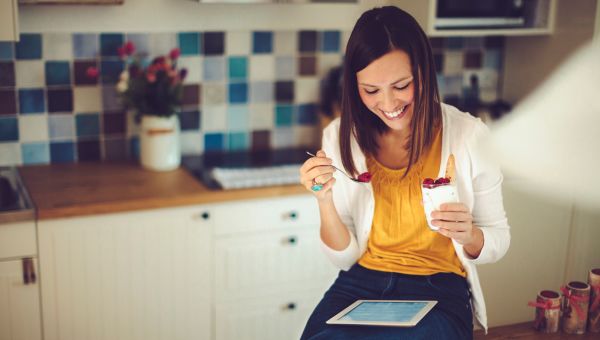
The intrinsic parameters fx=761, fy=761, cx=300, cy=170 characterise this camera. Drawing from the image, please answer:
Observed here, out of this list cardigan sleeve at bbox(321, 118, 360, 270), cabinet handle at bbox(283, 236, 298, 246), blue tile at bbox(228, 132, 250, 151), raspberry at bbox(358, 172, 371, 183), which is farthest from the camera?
blue tile at bbox(228, 132, 250, 151)

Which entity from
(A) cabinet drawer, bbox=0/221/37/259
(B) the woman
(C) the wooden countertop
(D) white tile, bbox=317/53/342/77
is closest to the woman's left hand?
(B) the woman

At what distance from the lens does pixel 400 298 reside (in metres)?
1.83

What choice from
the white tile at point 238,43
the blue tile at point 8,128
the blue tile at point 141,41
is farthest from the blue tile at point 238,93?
the blue tile at point 8,128

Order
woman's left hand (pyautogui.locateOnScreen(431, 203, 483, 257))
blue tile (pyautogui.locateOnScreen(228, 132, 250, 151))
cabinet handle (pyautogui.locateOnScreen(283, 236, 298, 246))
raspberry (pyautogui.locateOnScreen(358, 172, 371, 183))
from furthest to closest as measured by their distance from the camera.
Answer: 1. blue tile (pyautogui.locateOnScreen(228, 132, 250, 151))
2. cabinet handle (pyautogui.locateOnScreen(283, 236, 298, 246))
3. raspberry (pyautogui.locateOnScreen(358, 172, 371, 183))
4. woman's left hand (pyautogui.locateOnScreen(431, 203, 483, 257))

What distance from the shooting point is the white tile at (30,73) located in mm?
2761

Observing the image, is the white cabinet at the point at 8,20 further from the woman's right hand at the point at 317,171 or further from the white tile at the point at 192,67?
the woman's right hand at the point at 317,171

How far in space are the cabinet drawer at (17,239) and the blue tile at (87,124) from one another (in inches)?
25.5

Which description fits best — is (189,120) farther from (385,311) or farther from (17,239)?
(385,311)

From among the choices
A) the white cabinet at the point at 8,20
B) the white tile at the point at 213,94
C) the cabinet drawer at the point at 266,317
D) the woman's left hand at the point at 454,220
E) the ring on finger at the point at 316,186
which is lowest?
the cabinet drawer at the point at 266,317

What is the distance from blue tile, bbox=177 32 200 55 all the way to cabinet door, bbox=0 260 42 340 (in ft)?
3.42

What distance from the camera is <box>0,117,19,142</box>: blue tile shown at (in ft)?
9.12

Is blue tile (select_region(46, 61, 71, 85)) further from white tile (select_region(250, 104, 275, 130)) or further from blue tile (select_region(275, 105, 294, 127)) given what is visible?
blue tile (select_region(275, 105, 294, 127))

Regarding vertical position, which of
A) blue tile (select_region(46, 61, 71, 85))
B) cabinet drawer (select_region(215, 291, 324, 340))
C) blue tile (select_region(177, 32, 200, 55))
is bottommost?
cabinet drawer (select_region(215, 291, 324, 340))

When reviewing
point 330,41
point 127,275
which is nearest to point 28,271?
point 127,275
